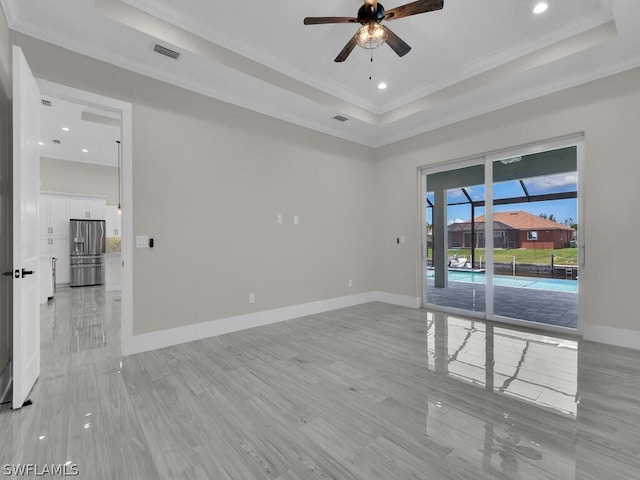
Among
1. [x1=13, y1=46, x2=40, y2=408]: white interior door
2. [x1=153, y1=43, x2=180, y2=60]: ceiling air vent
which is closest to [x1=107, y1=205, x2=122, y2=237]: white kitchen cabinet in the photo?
→ [x1=13, y1=46, x2=40, y2=408]: white interior door

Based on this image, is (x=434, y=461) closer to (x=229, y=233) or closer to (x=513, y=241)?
(x=229, y=233)

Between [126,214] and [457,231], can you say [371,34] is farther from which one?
[457,231]

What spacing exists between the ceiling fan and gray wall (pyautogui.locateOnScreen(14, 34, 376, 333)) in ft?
6.41

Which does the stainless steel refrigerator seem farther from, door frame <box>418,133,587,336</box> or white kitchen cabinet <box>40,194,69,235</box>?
door frame <box>418,133,587,336</box>

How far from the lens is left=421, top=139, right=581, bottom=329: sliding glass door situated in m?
3.95

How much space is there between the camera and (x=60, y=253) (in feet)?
26.0

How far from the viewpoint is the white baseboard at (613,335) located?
10.7 feet

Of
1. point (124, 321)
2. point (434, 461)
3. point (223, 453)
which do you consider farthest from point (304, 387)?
point (124, 321)

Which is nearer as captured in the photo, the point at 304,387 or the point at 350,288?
the point at 304,387

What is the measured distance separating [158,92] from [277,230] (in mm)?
2294

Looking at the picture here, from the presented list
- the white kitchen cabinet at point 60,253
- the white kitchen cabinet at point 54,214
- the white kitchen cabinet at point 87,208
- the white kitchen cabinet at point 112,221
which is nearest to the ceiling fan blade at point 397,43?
the white kitchen cabinet at point 112,221

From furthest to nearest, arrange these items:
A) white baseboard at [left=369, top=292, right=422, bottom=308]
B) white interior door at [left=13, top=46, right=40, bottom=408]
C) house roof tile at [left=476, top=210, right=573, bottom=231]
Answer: white baseboard at [left=369, top=292, right=422, bottom=308], house roof tile at [left=476, top=210, right=573, bottom=231], white interior door at [left=13, top=46, right=40, bottom=408]

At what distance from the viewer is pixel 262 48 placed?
3.54m

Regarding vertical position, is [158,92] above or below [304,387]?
above
